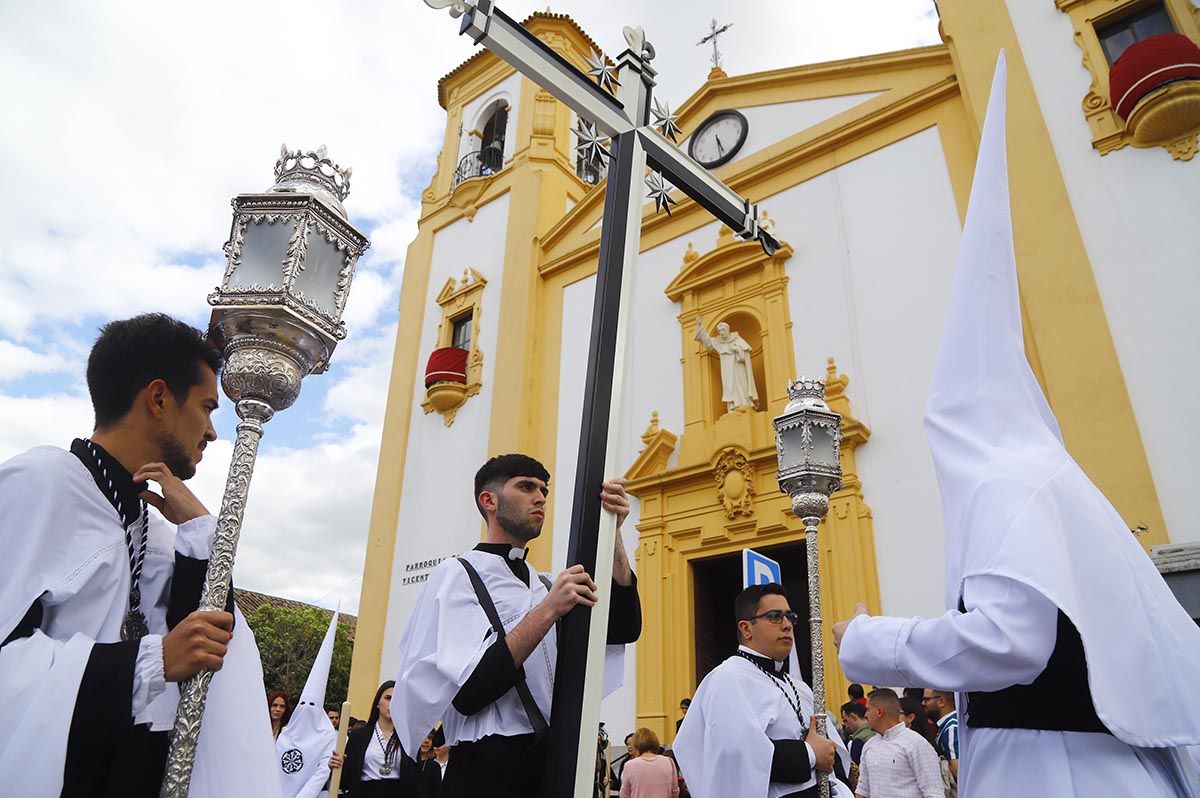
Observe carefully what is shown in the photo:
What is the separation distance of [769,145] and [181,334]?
421 inches

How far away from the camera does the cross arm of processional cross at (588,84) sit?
118 inches

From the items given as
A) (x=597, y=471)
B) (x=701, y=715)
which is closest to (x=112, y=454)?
(x=597, y=471)

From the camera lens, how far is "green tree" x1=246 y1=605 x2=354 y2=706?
29.2 m

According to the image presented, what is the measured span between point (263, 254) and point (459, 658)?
128 cm

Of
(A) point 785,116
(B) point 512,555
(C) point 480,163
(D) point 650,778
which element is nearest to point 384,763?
(D) point 650,778

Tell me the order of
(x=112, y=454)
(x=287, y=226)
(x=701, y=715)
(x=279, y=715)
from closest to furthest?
(x=112, y=454), (x=287, y=226), (x=701, y=715), (x=279, y=715)

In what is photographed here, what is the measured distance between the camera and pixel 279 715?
647cm

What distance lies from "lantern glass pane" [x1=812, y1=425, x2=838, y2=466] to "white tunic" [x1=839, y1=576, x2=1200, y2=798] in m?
2.44

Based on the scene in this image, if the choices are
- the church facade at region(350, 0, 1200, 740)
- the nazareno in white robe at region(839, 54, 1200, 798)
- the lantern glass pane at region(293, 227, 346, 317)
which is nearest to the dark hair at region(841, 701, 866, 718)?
the church facade at region(350, 0, 1200, 740)

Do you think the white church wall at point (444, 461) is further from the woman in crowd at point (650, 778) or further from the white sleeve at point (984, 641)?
the white sleeve at point (984, 641)

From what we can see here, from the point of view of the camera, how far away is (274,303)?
6.35 feet

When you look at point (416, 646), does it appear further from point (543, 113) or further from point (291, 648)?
point (291, 648)

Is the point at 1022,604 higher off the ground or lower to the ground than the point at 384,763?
higher

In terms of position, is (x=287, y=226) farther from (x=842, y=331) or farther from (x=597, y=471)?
(x=842, y=331)
